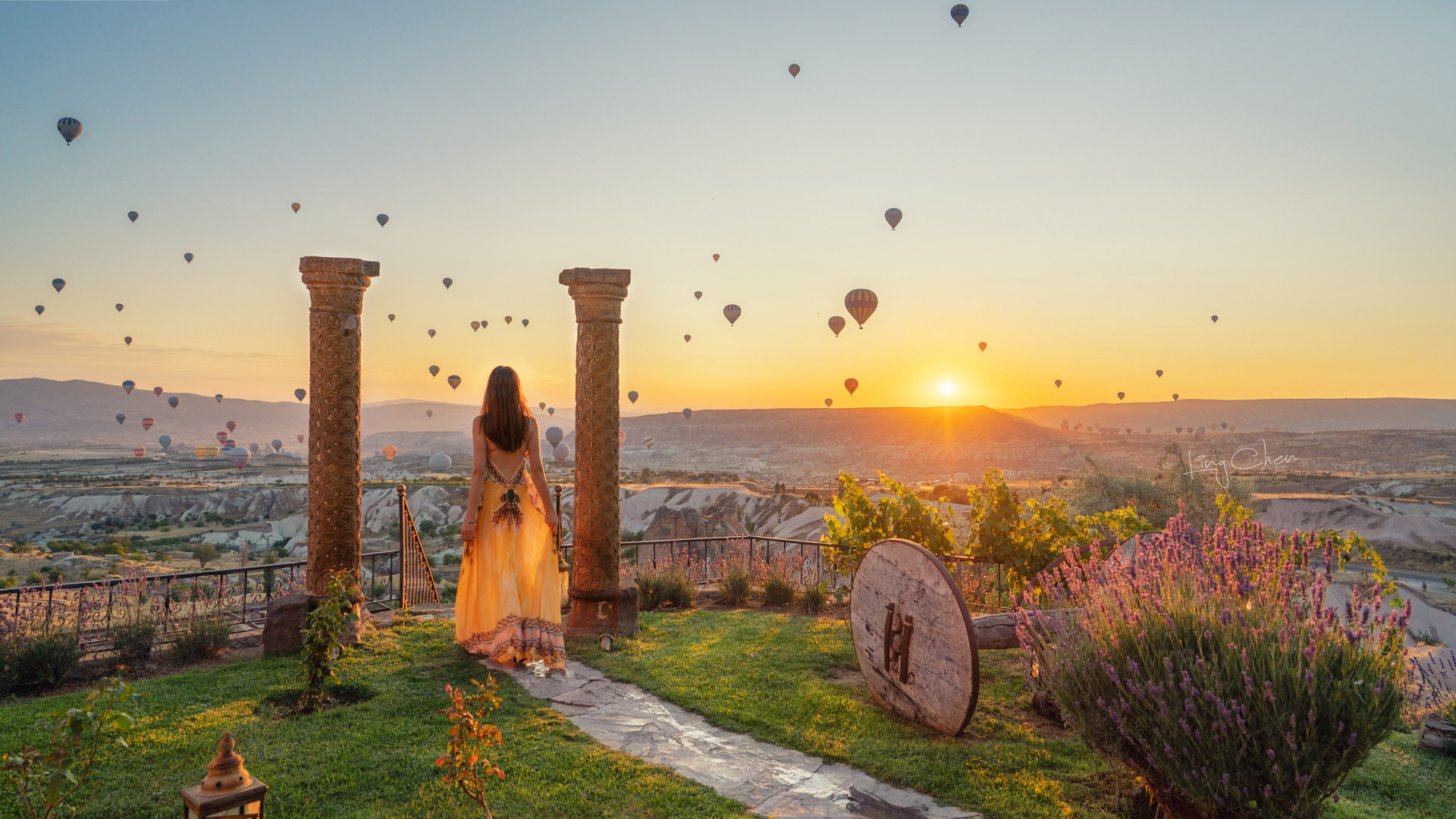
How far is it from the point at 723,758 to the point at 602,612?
3.39 metres

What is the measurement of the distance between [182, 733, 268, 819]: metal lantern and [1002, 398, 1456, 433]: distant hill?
191395 mm

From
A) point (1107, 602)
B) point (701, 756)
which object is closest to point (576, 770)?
point (701, 756)

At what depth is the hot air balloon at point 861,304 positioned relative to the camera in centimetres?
3356

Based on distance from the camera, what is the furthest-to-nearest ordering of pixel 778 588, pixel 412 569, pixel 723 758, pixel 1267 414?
pixel 1267 414 < pixel 778 588 < pixel 412 569 < pixel 723 758

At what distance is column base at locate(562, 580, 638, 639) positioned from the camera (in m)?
7.85

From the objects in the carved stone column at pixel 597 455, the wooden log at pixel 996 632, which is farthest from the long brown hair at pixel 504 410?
the wooden log at pixel 996 632

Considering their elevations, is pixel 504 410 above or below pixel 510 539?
above

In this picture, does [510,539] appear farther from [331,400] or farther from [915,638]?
[915,638]

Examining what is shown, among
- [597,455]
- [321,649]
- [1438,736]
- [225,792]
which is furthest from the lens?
[597,455]

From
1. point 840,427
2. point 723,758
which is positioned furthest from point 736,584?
point 840,427

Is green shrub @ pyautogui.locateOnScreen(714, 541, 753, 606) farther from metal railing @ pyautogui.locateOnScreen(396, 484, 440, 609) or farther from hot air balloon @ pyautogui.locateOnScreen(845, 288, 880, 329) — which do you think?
hot air balloon @ pyautogui.locateOnScreen(845, 288, 880, 329)

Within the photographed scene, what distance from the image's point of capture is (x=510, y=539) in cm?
654

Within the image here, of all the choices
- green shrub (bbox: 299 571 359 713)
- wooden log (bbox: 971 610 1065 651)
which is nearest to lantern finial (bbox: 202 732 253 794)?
green shrub (bbox: 299 571 359 713)

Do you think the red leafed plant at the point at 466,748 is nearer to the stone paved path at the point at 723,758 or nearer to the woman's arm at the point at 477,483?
the stone paved path at the point at 723,758
